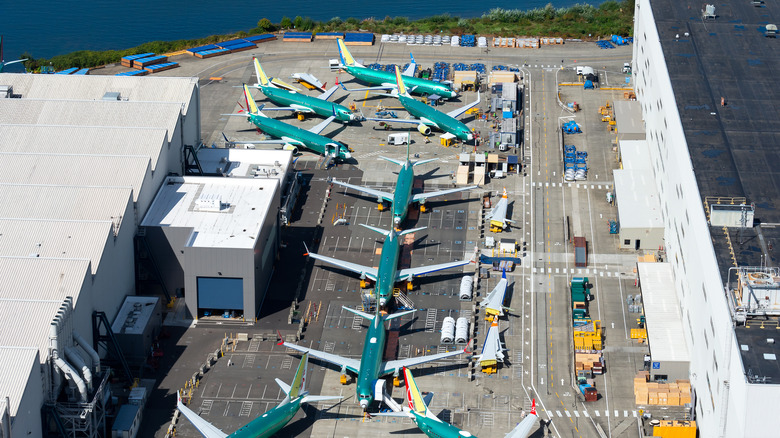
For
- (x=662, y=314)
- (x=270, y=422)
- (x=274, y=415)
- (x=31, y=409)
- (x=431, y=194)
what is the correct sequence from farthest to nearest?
(x=431, y=194), (x=662, y=314), (x=274, y=415), (x=270, y=422), (x=31, y=409)

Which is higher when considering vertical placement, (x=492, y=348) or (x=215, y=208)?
(x=215, y=208)

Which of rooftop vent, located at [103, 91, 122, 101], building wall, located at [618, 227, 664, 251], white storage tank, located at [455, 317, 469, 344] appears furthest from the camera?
rooftop vent, located at [103, 91, 122, 101]

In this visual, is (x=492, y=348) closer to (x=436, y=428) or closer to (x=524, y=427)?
(x=524, y=427)

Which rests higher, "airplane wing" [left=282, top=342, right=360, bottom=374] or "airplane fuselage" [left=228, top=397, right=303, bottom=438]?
"airplane wing" [left=282, top=342, right=360, bottom=374]

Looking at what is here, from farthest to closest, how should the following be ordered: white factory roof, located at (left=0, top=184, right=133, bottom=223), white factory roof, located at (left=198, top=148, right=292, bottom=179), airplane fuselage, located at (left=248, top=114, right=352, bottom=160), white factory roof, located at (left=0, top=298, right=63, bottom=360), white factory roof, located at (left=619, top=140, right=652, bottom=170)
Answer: airplane fuselage, located at (left=248, top=114, right=352, bottom=160) < white factory roof, located at (left=619, top=140, right=652, bottom=170) < white factory roof, located at (left=198, top=148, right=292, bottom=179) < white factory roof, located at (left=0, top=184, right=133, bottom=223) < white factory roof, located at (left=0, top=298, right=63, bottom=360)

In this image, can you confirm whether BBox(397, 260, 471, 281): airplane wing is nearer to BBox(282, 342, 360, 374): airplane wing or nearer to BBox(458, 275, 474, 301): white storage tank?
BBox(458, 275, 474, 301): white storage tank

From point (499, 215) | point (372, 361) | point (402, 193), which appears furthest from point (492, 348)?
point (402, 193)

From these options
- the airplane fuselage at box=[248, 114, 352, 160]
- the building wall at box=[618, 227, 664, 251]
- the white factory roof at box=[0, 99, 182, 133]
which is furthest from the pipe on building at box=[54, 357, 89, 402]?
the building wall at box=[618, 227, 664, 251]
